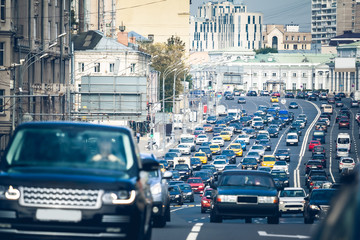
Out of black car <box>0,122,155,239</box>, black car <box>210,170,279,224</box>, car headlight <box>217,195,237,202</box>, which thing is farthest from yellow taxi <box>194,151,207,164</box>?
black car <box>0,122,155,239</box>

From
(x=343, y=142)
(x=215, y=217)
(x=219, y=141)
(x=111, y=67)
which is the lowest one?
(x=219, y=141)

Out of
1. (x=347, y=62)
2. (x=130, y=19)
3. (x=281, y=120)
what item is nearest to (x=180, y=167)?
(x=281, y=120)

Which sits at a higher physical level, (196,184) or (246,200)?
(246,200)

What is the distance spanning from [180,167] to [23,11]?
51.7 ft

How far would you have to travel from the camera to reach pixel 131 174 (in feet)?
30.6

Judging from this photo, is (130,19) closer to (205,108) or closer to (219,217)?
(205,108)

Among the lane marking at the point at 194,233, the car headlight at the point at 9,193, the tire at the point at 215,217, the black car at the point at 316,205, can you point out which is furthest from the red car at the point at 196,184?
the car headlight at the point at 9,193

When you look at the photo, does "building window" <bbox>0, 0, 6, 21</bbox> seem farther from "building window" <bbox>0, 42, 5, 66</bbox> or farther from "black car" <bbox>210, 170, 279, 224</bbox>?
"black car" <bbox>210, 170, 279, 224</bbox>

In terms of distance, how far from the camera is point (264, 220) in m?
29.3

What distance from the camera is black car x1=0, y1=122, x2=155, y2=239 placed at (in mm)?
8602

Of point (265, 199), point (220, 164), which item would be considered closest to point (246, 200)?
point (265, 199)

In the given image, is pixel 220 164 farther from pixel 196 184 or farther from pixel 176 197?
pixel 176 197

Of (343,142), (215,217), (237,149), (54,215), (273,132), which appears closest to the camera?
(54,215)

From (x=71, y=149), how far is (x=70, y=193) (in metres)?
1.02
